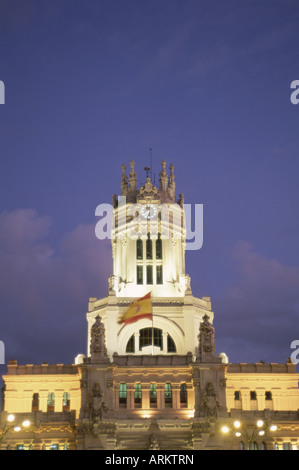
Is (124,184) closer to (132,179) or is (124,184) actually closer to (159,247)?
(132,179)

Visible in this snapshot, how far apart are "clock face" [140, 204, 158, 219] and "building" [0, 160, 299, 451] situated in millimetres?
162

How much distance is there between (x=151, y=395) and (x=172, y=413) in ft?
12.0

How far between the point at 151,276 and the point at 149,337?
11.5m

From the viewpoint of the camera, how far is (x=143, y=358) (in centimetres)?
9806

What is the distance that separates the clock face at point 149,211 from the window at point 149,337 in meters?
20.1

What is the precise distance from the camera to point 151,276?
114688mm

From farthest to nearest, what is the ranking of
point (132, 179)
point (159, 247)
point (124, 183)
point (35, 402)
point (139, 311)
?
point (124, 183)
point (132, 179)
point (159, 247)
point (35, 402)
point (139, 311)

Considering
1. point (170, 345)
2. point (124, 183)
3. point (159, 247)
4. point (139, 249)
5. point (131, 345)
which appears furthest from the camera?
point (124, 183)

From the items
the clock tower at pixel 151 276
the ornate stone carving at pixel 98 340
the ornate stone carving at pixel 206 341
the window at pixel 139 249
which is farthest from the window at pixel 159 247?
the ornate stone carving at pixel 98 340

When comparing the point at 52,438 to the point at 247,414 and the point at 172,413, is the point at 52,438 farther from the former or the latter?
the point at 247,414

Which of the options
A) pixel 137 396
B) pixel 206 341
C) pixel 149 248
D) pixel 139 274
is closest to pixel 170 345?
pixel 206 341

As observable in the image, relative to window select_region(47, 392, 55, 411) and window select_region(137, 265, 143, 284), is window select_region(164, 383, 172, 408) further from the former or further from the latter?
window select_region(137, 265, 143, 284)
